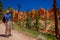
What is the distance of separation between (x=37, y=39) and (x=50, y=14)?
153 meters

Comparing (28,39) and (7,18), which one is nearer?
(7,18)

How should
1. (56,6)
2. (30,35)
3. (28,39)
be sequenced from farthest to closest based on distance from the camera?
(56,6), (30,35), (28,39)

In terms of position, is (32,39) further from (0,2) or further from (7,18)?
(0,2)

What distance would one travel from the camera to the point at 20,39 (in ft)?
58.7

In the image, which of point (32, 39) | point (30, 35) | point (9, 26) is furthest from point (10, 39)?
point (30, 35)

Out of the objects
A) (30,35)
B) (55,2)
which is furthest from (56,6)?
(30,35)

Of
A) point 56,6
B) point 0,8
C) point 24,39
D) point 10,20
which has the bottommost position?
point 24,39

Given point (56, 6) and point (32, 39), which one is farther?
point (56, 6)

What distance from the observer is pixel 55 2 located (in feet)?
101

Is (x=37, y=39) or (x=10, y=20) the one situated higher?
(x=10, y=20)

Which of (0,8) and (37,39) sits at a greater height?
(0,8)

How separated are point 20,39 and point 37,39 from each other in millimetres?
1574

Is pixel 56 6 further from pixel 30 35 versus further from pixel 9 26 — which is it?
pixel 9 26

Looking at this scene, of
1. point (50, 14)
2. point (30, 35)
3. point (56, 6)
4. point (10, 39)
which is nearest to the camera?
point (10, 39)
